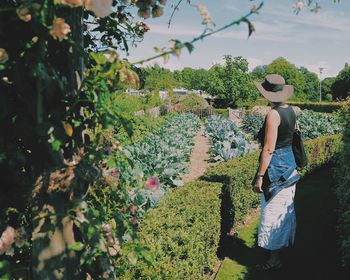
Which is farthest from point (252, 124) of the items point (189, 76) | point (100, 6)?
point (189, 76)

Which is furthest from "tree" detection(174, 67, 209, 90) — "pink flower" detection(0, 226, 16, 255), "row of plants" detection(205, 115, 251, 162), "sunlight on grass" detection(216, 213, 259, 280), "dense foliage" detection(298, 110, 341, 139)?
"pink flower" detection(0, 226, 16, 255)

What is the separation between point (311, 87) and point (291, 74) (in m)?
12.5

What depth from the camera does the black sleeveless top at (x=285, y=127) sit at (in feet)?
13.8

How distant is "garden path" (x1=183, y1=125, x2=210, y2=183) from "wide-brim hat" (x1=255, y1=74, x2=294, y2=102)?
6218 millimetres

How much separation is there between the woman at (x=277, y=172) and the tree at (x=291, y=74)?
10545 cm

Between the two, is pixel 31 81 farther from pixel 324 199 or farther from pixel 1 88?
pixel 324 199

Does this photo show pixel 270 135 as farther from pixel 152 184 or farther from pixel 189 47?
pixel 189 47

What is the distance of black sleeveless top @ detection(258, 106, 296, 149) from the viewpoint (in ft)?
13.8

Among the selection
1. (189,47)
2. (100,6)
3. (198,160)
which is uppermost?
(100,6)

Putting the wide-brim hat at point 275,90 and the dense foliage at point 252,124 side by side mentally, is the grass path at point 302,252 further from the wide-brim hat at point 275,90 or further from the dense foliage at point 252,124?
the dense foliage at point 252,124

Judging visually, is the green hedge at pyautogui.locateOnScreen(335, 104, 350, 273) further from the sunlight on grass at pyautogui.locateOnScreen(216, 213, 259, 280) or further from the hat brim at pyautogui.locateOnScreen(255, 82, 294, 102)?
the hat brim at pyautogui.locateOnScreen(255, 82, 294, 102)

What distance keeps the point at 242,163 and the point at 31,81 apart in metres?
6.29

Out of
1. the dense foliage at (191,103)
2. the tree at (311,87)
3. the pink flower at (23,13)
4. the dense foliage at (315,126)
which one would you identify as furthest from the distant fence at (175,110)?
the tree at (311,87)

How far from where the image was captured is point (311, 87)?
116000mm
